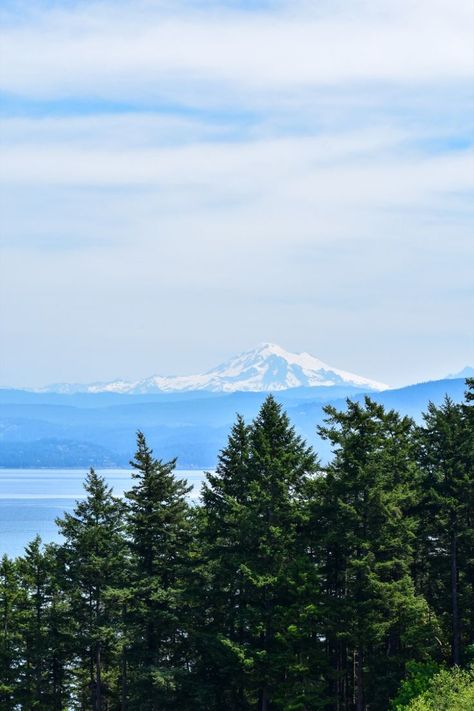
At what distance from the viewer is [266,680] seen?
42625 millimetres

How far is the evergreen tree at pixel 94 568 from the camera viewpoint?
48.9 meters

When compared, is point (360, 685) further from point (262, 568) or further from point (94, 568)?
point (94, 568)

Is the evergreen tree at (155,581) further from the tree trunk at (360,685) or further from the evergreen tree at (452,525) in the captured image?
the evergreen tree at (452,525)

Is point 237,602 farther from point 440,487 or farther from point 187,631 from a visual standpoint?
point 440,487

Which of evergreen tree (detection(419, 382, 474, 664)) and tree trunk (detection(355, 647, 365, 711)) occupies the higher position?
evergreen tree (detection(419, 382, 474, 664))

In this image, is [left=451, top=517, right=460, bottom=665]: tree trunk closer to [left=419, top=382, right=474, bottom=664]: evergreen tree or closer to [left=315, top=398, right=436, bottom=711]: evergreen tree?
[left=419, top=382, right=474, bottom=664]: evergreen tree

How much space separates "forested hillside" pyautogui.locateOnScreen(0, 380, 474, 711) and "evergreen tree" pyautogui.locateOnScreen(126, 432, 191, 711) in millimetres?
71

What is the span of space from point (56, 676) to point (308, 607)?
1865 centimetres

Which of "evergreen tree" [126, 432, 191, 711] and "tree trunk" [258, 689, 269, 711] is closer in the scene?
"tree trunk" [258, 689, 269, 711]

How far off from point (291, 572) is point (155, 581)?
6696 millimetres

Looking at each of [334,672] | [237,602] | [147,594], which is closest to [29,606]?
[147,594]

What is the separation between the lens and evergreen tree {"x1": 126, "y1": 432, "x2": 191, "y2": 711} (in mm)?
44750

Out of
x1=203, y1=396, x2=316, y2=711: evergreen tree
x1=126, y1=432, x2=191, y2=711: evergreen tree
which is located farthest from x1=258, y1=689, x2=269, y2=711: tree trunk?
x1=126, y1=432, x2=191, y2=711: evergreen tree

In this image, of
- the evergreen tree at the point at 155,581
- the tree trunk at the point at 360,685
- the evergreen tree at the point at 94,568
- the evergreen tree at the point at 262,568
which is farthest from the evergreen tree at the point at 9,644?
the tree trunk at the point at 360,685
